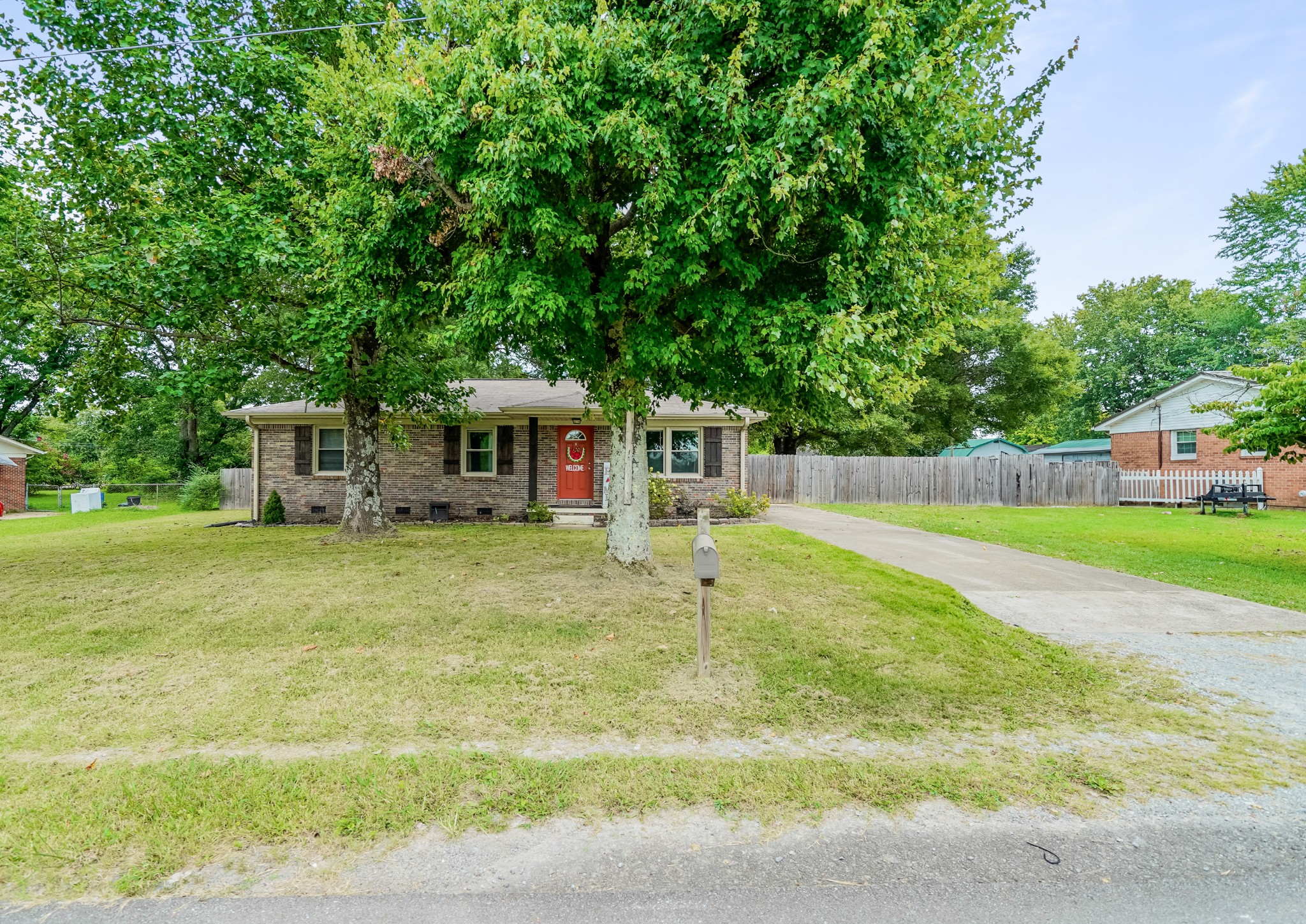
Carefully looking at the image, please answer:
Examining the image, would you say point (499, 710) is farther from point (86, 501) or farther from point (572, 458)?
point (86, 501)

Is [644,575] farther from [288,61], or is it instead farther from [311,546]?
[288,61]

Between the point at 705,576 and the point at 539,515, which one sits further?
the point at 539,515

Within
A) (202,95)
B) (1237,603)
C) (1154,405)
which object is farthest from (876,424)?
(202,95)

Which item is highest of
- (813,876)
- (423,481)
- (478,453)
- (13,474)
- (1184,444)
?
(1184,444)

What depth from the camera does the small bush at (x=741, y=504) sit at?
49.0 ft

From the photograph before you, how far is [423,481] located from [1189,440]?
1040 inches

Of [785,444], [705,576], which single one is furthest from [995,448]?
[705,576]

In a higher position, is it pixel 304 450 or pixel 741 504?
pixel 304 450

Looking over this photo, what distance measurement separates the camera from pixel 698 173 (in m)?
5.52

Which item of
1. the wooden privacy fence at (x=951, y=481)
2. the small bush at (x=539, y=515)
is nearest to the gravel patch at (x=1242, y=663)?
the small bush at (x=539, y=515)

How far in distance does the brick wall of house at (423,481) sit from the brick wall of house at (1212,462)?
1890cm

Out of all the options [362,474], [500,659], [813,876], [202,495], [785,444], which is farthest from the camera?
[785,444]

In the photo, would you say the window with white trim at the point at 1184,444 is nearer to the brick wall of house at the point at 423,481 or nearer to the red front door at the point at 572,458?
the brick wall of house at the point at 423,481

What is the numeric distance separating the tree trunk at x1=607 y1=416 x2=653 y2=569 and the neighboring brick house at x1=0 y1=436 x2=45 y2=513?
27.2 metres
